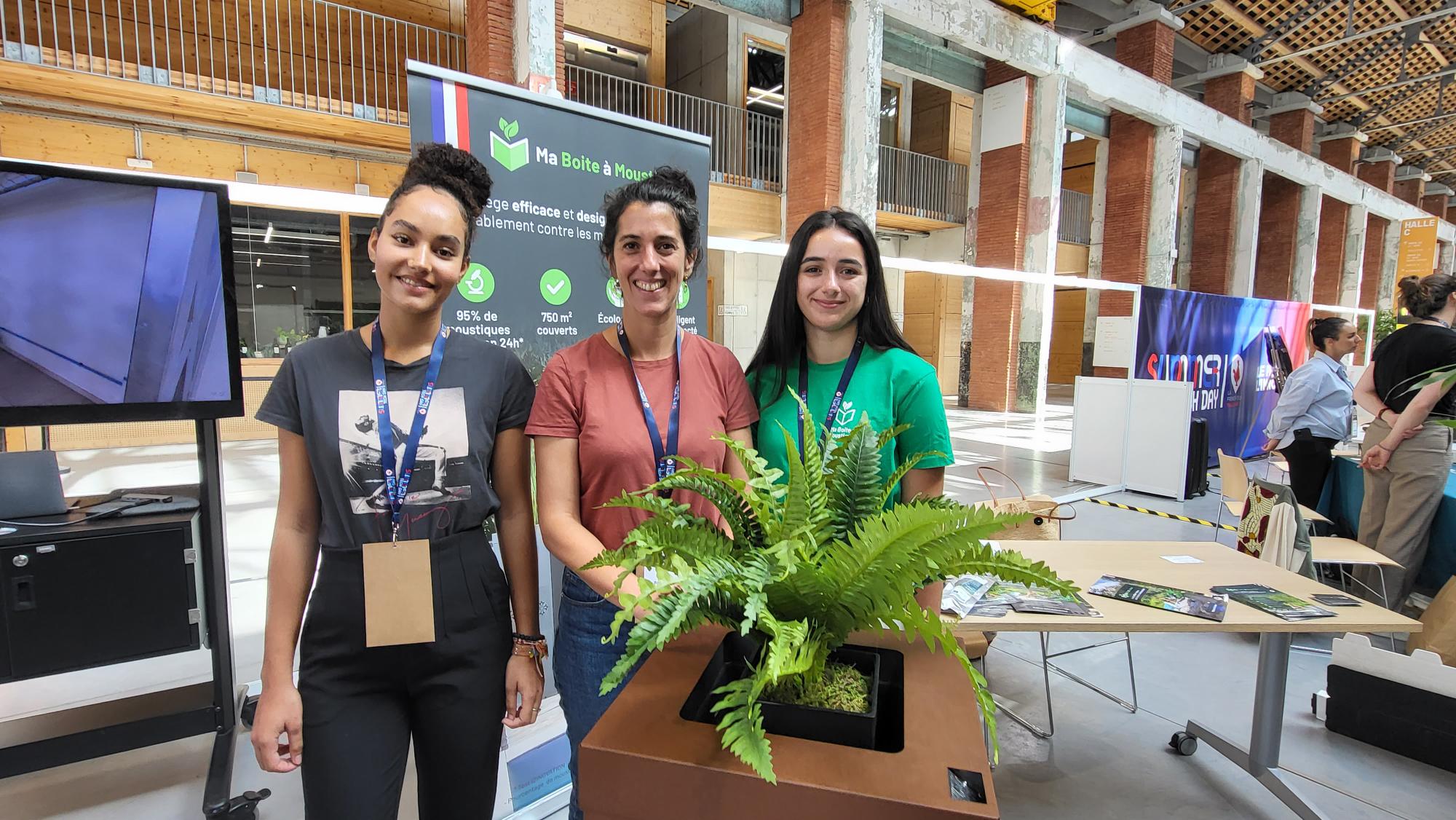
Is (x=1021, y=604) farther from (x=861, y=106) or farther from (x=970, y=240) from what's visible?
(x=970, y=240)

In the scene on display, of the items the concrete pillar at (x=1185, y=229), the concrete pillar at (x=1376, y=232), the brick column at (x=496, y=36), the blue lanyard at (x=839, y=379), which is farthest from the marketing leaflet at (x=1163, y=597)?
the concrete pillar at (x=1376, y=232)

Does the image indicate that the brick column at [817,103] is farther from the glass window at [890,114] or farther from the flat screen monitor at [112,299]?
the flat screen monitor at [112,299]

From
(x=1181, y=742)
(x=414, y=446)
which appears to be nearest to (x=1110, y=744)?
(x=1181, y=742)

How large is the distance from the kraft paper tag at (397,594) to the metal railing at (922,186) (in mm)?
12130

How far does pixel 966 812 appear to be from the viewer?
1.60 feet

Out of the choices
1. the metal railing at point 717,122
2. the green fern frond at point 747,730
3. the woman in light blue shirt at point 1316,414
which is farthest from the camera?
the metal railing at point 717,122

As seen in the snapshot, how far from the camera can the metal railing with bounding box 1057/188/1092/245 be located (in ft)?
48.1

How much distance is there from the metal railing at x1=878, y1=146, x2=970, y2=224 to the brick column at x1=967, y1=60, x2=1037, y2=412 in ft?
2.97

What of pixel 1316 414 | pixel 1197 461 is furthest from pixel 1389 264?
pixel 1316 414

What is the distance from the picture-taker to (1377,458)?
→ 349cm

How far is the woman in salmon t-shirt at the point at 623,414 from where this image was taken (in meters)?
1.14

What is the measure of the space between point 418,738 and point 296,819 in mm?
1282

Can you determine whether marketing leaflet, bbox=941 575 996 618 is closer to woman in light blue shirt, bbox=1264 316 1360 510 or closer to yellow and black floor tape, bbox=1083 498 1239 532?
woman in light blue shirt, bbox=1264 316 1360 510

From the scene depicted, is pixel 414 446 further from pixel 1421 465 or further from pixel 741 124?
pixel 741 124
